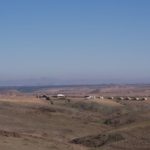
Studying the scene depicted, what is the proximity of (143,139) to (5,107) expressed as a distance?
29487 mm

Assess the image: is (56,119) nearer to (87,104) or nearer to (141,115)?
(141,115)

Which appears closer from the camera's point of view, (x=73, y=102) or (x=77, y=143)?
(x=77, y=143)

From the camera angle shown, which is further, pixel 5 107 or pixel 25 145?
pixel 5 107

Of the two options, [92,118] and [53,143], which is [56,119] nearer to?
[92,118]

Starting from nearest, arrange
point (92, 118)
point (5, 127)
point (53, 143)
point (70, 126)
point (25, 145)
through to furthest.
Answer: point (25, 145) → point (53, 143) → point (5, 127) → point (70, 126) → point (92, 118)

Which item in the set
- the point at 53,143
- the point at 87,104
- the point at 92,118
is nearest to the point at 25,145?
the point at 53,143

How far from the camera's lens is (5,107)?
61.6 m

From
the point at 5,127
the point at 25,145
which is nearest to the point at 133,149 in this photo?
the point at 25,145

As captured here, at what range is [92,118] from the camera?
5944 cm

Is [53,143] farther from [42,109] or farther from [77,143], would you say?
[42,109]

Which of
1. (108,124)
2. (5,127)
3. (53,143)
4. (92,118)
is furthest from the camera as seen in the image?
(92,118)

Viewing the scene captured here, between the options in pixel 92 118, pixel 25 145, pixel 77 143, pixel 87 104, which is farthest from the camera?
pixel 87 104

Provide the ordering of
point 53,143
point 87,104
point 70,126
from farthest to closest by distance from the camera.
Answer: point 87,104 < point 70,126 < point 53,143

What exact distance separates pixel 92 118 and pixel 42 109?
6.58 meters
